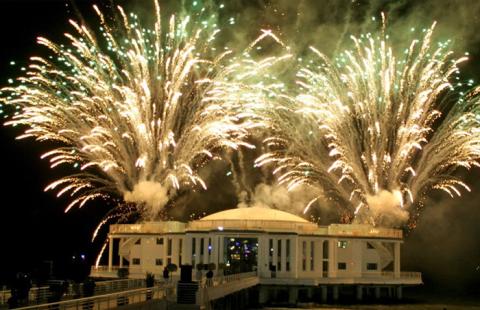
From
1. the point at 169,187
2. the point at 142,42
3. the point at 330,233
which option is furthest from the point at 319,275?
the point at 142,42

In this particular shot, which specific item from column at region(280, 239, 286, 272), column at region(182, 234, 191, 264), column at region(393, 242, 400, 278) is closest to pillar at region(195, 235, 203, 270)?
column at region(182, 234, 191, 264)

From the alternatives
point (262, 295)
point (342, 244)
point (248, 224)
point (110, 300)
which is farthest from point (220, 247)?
point (110, 300)

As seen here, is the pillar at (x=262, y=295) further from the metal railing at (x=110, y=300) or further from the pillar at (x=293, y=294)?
the metal railing at (x=110, y=300)

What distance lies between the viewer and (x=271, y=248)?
7581cm

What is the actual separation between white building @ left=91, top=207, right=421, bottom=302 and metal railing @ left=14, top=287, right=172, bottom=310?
33.2 m

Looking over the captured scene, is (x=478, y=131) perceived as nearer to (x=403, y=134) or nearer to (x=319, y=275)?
(x=403, y=134)

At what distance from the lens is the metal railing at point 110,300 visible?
2870cm

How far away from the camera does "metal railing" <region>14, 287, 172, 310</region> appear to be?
94.2 feet

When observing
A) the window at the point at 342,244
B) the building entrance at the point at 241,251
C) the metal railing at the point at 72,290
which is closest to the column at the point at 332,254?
the window at the point at 342,244

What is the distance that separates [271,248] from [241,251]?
6196mm

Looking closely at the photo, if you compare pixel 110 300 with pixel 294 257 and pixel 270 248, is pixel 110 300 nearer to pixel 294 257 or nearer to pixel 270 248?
pixel 270 248

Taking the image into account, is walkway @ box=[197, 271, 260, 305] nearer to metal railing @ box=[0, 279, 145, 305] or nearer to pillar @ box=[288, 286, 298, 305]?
pillar @ box=[288, 286, 298, 305]

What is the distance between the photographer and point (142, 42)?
5975 centimetres

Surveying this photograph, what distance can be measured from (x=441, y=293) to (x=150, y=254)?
1501 inches
